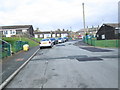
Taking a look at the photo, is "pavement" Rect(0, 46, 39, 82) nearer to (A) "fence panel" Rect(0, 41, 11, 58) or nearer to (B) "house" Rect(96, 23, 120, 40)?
(A) "fence panel" Rect(0, 41, 11, 58)

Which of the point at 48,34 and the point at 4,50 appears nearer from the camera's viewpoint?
the point at 4,50

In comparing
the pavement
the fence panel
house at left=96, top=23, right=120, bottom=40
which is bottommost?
the pavement

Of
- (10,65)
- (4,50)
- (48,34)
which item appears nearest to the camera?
(10,65)

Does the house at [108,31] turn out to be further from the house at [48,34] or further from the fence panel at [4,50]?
the house at [48,34]

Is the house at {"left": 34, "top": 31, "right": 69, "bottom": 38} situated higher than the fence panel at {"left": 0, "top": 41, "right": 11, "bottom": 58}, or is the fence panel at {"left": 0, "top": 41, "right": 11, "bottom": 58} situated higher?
the house at {"left": 34, "top": 31, "right": 69, "bottom": 38}

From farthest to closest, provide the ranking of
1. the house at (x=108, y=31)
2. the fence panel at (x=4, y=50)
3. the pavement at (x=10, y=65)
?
1. the house at (x=108, y=31)
2. the fence panel at (x=4, y=50)
3. the pavement at (x=10, y=65)

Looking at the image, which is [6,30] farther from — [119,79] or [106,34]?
[119,79]

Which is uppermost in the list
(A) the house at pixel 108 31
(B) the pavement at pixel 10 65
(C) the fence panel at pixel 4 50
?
(A) the house at pixel 108 31

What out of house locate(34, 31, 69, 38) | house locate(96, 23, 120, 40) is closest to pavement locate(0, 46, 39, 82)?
house locate(96, 23, 120, 40)

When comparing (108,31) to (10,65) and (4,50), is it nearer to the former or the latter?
(4,50)

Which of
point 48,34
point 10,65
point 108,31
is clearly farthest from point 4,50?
point 48,34

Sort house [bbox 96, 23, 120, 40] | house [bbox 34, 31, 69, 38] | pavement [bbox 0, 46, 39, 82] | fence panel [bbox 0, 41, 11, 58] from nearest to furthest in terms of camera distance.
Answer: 1. pavement [bbox 0, 46, 39, 82]
2. fence panel [bbox 0, 41, 11, 58]
3. house [bbox 96, 23, 120, 40]
4. house [bbox 34, 31, 69, 38]

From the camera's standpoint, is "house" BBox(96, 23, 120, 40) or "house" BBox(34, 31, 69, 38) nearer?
"house" BBox(96, 23, 120, 40)

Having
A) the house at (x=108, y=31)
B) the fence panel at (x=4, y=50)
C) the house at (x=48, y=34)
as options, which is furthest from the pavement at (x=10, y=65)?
the house at (x=48, y=34)
